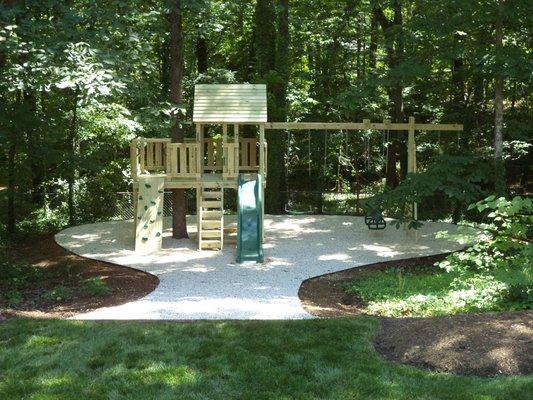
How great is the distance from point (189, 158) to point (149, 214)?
4.51ft

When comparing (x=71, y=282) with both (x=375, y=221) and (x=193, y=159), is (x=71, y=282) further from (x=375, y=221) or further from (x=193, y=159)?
(x=375, y=221)

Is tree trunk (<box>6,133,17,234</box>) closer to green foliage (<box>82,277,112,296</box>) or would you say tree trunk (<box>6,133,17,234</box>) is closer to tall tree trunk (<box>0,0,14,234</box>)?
tall tree trunk (<box>0,0,14,234</box>)

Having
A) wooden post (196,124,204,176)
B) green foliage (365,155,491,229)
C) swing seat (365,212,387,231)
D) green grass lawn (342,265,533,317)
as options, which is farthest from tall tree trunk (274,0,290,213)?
green grass lawn (342,265,533,317)

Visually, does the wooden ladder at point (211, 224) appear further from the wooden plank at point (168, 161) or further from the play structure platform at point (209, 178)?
the wooden plank at point (168, 161)

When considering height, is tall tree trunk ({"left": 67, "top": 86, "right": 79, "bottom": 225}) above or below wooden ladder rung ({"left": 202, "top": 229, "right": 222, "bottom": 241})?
above

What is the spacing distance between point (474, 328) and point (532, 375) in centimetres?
76

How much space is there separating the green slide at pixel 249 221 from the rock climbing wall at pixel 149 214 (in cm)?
166

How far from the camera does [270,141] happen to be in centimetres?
1773

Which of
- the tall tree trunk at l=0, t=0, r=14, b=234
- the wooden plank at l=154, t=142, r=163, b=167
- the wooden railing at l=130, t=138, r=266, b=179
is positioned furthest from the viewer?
the tall tree trunk at l=0, t=0, r=14, b=234

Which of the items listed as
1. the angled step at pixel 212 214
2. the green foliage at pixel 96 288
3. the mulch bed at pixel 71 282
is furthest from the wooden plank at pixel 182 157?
the green foliage at pixel 96 288

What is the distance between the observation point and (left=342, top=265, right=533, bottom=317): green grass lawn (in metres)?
6.65

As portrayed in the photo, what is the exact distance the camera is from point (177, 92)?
43.4ft

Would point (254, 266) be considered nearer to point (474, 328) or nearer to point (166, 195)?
point (474, 328)

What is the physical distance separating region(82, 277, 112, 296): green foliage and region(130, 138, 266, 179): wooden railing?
3.67 metres
